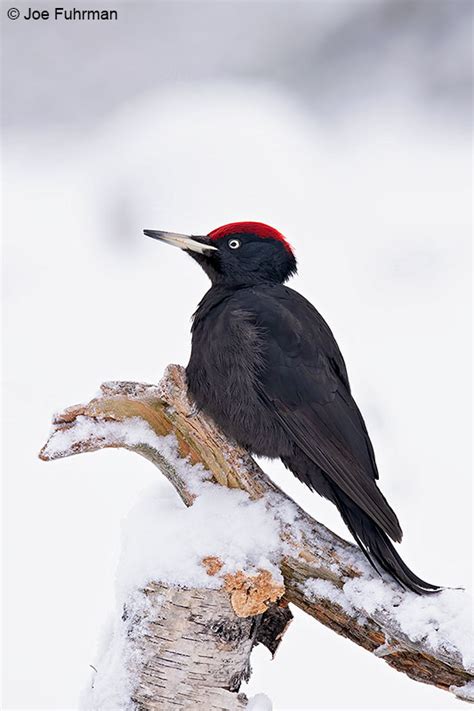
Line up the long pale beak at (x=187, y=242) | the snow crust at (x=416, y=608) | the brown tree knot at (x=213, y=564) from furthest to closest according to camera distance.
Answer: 1. the long pale beak at (x=187, y=242)
2. the brown tree knot at (x=213, y=564)
3. the snow crust at (x=416, y=608)

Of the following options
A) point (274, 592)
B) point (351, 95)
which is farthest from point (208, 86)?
point (274, 592)

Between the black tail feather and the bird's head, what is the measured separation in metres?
0.90

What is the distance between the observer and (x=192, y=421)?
3381mm

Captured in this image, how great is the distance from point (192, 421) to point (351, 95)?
4799mm

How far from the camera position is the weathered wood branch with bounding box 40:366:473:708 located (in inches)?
121

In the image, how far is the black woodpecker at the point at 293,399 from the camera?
324 centimetres

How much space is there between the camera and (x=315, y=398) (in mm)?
3377

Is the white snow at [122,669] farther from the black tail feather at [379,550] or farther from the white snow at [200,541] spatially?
the black tail feather at [379,550]

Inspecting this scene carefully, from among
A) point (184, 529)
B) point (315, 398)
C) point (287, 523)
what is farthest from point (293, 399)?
point (184, 529)

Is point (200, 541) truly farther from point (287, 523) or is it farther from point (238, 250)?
point (238, 250)

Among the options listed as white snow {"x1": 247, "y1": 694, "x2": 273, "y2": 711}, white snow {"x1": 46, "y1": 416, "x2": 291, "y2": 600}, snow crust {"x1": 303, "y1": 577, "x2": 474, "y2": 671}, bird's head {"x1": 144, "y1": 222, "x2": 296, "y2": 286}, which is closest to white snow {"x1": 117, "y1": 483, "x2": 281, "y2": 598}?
white snow {"x1": 46, "y1": 416, "x2": 291, "y2": 600}

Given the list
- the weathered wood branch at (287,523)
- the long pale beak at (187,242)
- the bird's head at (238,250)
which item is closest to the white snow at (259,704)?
the weathered wood branch at (287,523)

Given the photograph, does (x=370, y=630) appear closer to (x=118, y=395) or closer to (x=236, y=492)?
(x=236, y=492)

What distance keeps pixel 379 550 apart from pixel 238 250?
116 cm
